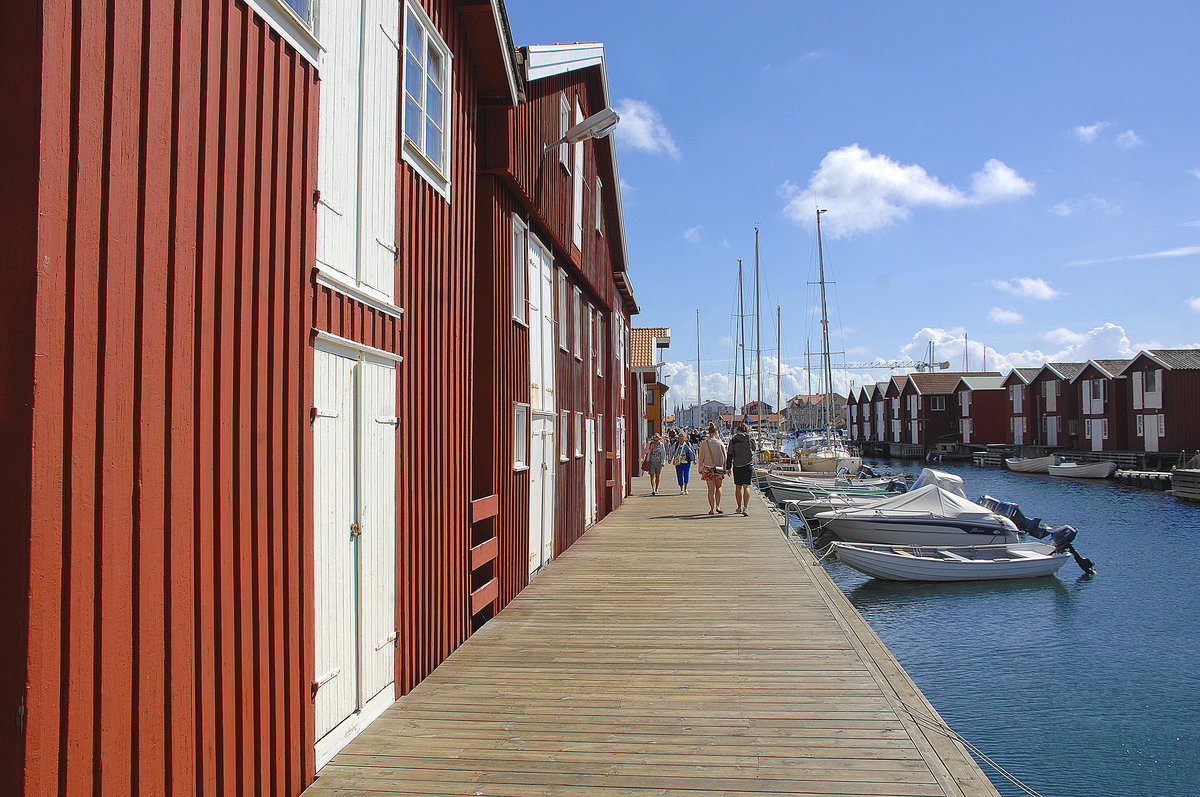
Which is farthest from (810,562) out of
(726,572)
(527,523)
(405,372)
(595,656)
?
(405,372)

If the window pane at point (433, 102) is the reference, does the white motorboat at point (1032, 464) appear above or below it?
below

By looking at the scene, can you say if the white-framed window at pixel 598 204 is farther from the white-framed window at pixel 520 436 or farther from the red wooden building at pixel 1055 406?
the red wooden building at pixel 1055 406

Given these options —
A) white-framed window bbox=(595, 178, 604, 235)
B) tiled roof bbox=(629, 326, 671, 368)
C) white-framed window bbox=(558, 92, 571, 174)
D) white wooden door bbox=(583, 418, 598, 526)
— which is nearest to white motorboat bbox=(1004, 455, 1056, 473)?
tiled roof bbox=(629, 326, 671, 368)

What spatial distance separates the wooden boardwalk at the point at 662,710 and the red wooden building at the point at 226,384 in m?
0.44

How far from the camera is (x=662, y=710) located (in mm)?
5465

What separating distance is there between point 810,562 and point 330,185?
9.00 m

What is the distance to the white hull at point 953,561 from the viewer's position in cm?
1700

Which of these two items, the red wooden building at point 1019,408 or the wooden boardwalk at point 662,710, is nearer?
the wooden boardwalk at point 662,710

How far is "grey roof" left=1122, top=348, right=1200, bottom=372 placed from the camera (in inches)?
1771

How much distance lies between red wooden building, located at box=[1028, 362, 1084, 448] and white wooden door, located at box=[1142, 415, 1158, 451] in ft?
26.4

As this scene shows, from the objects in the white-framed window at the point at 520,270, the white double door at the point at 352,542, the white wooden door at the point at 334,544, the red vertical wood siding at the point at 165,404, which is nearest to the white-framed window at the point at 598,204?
the white-framed window at the point at 520,270

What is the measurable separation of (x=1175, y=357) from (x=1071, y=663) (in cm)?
4261

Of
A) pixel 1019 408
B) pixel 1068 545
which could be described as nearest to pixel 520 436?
pixel 1068 545

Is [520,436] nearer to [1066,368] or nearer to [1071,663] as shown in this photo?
[1071,663]
